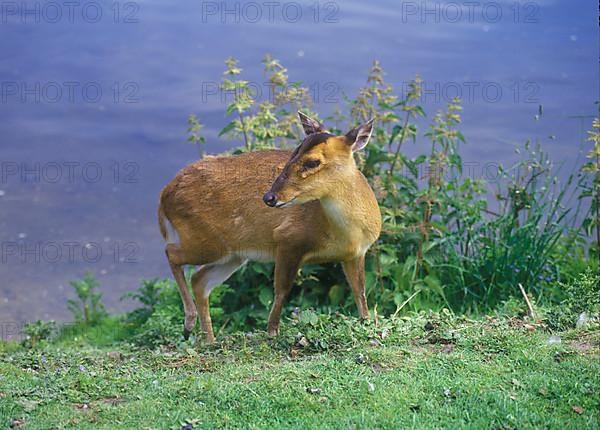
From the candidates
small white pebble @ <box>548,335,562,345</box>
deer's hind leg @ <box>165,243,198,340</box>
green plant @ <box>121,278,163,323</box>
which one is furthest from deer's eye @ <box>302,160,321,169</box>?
green plant @ <box>121,278,163,323</box>

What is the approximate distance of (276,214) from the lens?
22.0 ft

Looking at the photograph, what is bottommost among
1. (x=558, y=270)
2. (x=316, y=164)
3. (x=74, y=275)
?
(x=74, y=275)

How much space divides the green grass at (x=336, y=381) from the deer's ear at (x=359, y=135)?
3.70 feet

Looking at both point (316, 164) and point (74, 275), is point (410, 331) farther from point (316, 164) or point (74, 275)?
point (74, 275)

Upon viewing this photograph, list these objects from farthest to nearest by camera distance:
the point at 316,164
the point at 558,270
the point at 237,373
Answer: the point at 558,270
the point at 316,164
the point at 237,373

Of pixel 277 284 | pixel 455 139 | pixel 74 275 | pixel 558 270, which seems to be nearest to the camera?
pixel 277 284

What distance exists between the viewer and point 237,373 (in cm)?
551

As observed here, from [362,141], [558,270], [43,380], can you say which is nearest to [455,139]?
[558,270]

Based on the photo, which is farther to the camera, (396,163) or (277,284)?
(396,163)

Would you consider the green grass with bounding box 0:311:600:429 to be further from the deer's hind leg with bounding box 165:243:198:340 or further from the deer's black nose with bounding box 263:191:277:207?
the deer's black nose with bounding box 263:191:277:207

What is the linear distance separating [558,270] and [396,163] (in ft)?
5.31

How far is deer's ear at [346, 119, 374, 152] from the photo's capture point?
244 inches

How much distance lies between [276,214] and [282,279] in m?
0.46

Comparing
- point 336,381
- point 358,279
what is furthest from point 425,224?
point 336,381
